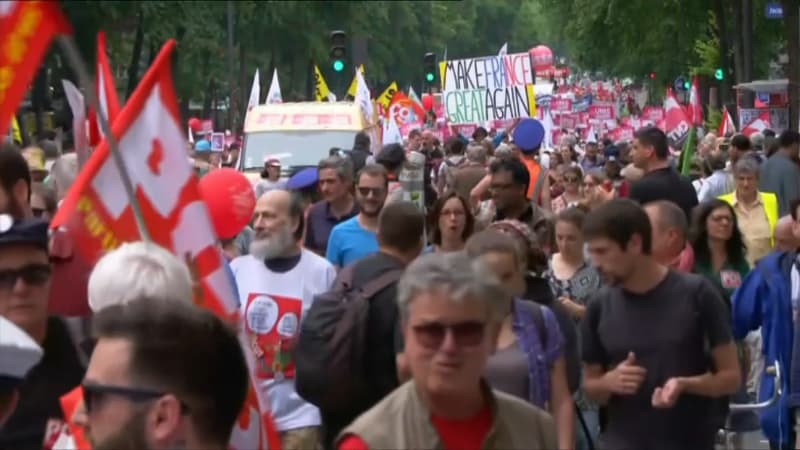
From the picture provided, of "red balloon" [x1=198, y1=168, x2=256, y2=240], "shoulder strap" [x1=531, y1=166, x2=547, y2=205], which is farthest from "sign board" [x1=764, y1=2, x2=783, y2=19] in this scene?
"red balloon" [x1=198, y1=168, x2=256, y2=240]

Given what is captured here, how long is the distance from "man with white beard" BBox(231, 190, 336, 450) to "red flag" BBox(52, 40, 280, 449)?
275 cm

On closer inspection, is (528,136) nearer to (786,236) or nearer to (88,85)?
(786,236)

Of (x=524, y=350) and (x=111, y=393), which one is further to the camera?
(x=524, y=350)

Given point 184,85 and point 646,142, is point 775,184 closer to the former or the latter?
point 646,142

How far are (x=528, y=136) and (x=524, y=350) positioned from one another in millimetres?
9251

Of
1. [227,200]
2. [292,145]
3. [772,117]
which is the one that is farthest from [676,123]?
[227,200]

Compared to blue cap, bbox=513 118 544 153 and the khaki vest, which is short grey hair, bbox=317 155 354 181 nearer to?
blue cap, bbox=513 118 544 153

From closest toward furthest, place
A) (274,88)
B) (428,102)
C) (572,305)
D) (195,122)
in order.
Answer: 1. (572,305)
2. (274,88)
3. (195,122)
4. (428,102)

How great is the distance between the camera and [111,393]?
11.7ft

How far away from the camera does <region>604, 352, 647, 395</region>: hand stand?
673 centimetres

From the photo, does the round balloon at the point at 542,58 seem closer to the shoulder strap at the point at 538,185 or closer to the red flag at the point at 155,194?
the shoulder strap at the point at 538,185

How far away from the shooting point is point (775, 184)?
17297 millimetres

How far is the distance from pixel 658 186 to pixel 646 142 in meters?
0.48

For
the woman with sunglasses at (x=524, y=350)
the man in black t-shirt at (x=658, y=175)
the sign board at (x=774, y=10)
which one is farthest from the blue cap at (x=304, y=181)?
the sign board at (x=774, y=10)
